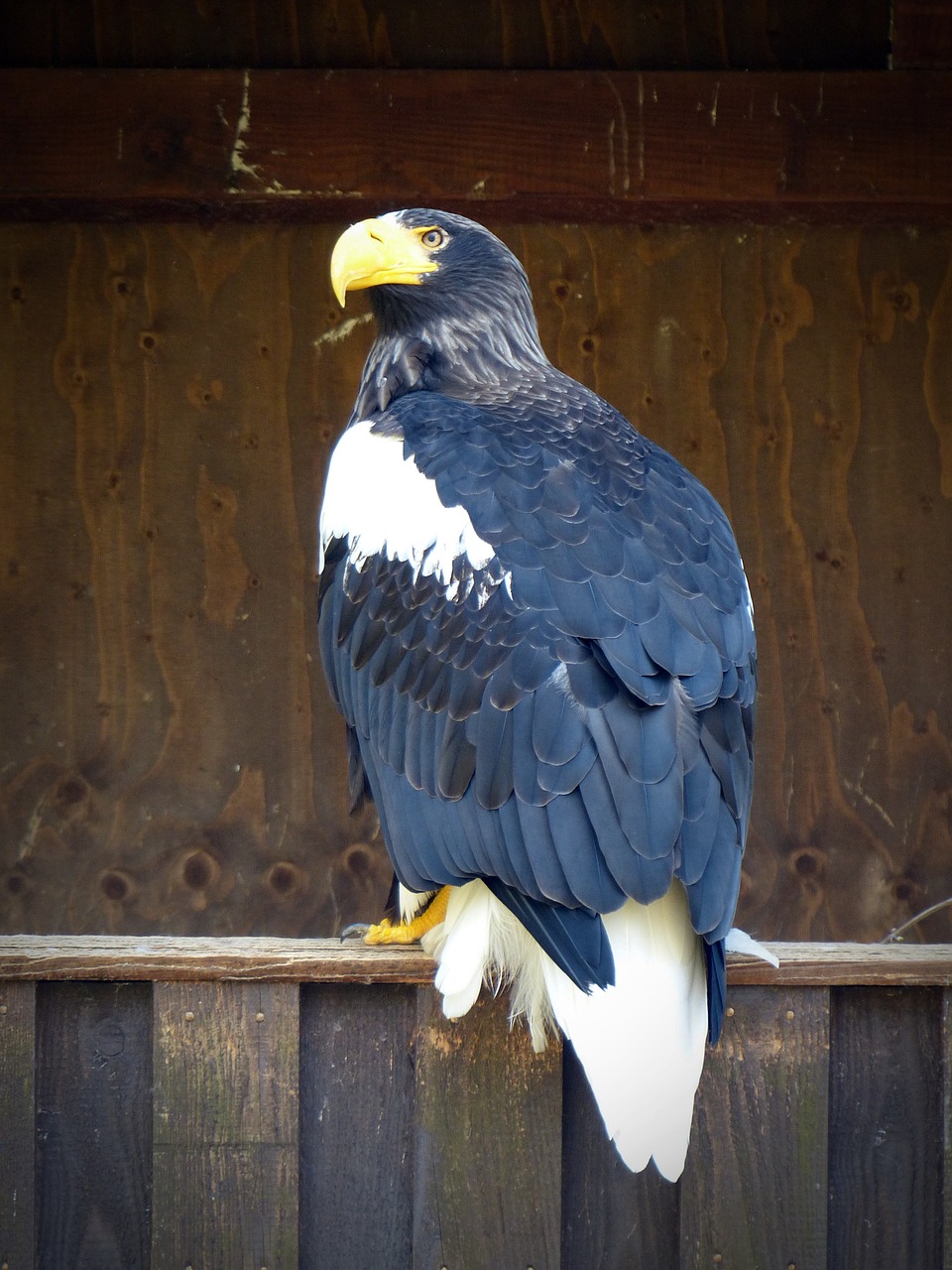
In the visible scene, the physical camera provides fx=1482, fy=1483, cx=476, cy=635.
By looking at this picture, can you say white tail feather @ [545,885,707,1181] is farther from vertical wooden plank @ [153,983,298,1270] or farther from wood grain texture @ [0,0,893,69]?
wood grain texture @ [0,0,893,69]

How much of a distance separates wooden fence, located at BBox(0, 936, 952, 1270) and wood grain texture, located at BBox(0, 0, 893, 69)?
2513 mm

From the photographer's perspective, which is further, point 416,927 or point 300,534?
point 300,534

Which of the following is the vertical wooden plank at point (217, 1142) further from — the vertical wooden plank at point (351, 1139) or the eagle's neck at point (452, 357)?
the eagle's neck at point (452, 357)

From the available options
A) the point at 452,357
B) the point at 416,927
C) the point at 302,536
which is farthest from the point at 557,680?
the point at 302,536

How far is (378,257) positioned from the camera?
2.91 meters

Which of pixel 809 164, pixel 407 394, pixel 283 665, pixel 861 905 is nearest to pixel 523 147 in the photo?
pixel 809 164

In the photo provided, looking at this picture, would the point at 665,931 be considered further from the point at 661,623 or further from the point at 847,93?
the point at 847,93

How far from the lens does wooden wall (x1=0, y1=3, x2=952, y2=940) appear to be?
387 cm

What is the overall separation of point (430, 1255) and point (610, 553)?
1042 mm

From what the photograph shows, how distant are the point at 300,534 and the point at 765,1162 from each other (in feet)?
7.45

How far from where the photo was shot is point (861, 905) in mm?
3916

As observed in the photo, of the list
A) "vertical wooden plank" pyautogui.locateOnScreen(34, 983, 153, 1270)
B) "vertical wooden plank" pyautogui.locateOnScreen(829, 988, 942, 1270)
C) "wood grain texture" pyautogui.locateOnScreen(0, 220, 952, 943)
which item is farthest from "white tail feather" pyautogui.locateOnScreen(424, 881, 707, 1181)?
"wood grain texture" pyautogui.locateOnScreen(0, 220, 952, 943)

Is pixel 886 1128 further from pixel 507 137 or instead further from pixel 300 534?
pixel 507 137

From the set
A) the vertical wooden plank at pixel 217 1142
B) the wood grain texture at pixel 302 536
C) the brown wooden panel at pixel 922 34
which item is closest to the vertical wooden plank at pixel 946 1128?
the vertical wooden plank at pixel 217 1142
